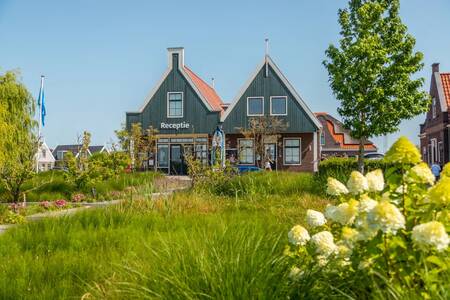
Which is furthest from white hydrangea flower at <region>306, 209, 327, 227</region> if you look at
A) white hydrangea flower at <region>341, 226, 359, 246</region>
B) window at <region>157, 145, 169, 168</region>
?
window at <region>157, 145, 169, 168</region>

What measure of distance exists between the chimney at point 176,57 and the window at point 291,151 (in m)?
9.18

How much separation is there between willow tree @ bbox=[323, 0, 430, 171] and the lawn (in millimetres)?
13406

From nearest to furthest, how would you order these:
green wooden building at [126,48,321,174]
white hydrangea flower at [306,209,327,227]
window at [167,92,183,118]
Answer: white hydrangea flower at [306,209,327,227] < green wooden building at [126,48,321,174] < window at [167,92,183,118]

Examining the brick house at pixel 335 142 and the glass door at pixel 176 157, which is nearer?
the glass door at pixel 176 157

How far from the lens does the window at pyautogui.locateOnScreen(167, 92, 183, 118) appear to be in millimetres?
33594

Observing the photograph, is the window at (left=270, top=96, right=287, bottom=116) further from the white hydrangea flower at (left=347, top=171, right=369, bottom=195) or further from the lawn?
the white hydrangea flower at (left=347, top=171, right=369, bottom=195)

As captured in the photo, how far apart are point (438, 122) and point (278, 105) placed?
12.8 meters

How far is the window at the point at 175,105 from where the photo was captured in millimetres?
33594

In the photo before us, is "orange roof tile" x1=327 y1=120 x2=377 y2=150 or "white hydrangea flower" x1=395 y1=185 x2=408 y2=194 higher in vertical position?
"orange roof tile" x1=327 y1=120 x2=377 y2=150

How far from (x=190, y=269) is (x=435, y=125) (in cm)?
3772

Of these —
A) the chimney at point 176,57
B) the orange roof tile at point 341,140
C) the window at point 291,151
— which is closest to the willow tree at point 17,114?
the chimney at point 176,57

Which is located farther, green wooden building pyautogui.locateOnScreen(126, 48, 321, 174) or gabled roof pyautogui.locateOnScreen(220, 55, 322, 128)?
green wooden building pyautogui.locateOnScreen(126, 48, 321, 174)

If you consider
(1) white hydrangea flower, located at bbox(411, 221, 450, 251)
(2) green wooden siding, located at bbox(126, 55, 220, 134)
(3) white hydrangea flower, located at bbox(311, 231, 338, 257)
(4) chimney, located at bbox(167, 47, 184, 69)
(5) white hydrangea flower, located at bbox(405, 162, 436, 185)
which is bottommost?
(3) white hydrangea flower, located at bbox(311, 231, 338, 257)

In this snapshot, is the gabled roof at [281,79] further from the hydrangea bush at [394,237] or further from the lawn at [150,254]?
the hydrangea bush at [394,237]
